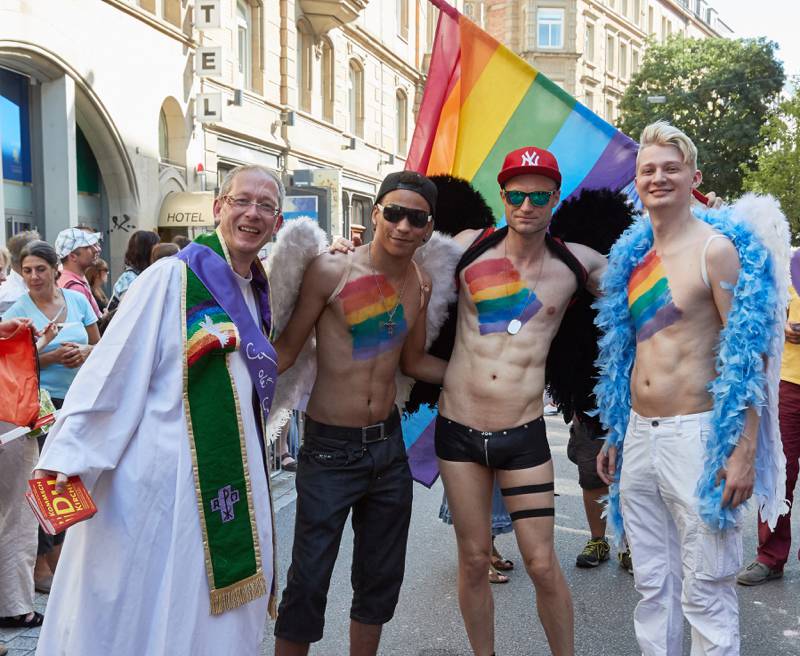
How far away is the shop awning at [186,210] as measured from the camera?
1455cm

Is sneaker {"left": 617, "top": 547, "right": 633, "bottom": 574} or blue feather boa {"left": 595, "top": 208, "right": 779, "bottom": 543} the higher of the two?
blue feather boa {"left": 595, "top": 208, "right": 779, "bottom": 543}

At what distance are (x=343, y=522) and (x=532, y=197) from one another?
59.1 inches

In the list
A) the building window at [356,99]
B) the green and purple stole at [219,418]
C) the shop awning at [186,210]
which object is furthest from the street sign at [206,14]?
the green and purple stole at [219,418]

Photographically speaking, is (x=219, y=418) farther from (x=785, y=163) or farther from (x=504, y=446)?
(x=785, y=163)

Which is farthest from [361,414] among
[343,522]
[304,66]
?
[304,66]

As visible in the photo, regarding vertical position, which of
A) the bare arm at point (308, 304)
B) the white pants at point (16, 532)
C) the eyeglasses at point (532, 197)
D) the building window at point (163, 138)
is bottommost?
the white pants at point (16, 532)

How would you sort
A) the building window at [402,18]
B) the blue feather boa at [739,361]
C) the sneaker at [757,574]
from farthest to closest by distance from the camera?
the building window at [402,18], the sneaker at [757,574], the blue feather boa at [739,361]

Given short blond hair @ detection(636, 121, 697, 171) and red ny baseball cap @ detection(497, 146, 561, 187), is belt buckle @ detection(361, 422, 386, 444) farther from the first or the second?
short blond hair @ detection(636, 121, 697, 171)

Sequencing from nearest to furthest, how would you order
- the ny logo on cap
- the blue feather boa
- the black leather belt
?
the blue feather boa, the black leather belt, the ny logo on cap

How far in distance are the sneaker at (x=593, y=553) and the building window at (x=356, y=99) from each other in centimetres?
1953

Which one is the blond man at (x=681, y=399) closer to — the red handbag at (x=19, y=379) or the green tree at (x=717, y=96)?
the red handbag at (x=19, y=379)

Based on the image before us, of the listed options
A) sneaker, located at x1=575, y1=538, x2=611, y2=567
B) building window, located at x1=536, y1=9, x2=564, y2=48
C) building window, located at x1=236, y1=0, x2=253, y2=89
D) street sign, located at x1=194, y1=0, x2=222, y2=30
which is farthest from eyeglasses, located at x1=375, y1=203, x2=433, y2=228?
building window, located at x1=536, y1=9, x2=564, y2=48

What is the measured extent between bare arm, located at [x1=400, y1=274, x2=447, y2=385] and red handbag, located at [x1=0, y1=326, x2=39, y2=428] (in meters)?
1.66

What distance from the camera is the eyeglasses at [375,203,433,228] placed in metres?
3.38
